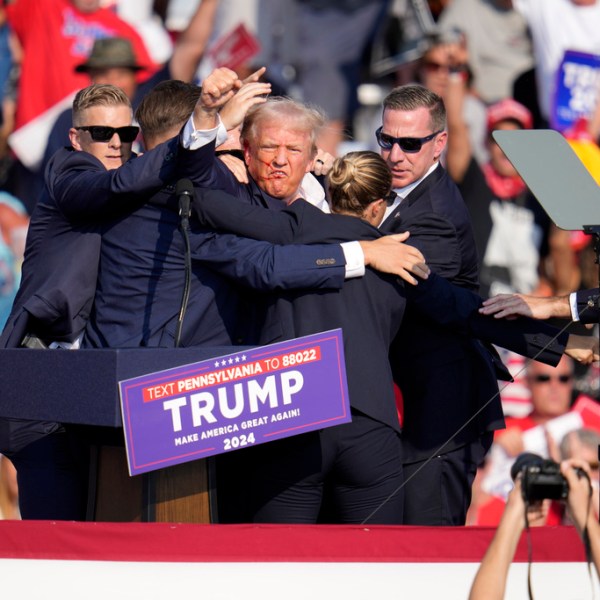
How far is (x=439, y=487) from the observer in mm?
Result: 4543

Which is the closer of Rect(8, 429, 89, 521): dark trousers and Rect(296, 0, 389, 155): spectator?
Rect(8, 429, 89, 521): dark trousers

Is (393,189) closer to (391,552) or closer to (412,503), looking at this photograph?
(412,503)

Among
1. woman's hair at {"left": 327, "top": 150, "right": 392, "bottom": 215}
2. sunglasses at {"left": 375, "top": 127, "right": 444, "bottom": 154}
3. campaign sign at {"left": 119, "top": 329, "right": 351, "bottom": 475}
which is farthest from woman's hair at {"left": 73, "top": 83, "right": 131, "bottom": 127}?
campaign sign at {"left": 119, "top": 329, "right": 351, "bottom": 475}

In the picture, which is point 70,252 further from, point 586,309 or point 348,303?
point 586,309

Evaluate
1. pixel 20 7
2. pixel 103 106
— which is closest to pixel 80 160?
pixel 103 106

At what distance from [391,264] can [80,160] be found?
108 centimetres

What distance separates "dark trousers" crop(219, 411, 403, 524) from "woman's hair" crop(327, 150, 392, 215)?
687 mm

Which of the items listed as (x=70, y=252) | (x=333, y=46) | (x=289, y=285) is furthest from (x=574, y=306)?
(x=333, y=46)

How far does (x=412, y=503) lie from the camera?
451 cm

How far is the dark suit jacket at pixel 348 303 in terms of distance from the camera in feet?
13.5

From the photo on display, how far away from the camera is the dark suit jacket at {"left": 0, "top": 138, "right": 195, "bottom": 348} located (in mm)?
4082

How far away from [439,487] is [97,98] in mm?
1739

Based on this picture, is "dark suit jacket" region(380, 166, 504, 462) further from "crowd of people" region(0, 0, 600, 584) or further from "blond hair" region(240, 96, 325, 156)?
"blond hair" region(240, 96, 325, 156)

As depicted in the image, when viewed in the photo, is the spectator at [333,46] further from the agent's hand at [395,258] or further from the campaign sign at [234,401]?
the campaign sign at [234,401]
